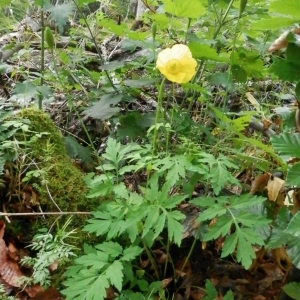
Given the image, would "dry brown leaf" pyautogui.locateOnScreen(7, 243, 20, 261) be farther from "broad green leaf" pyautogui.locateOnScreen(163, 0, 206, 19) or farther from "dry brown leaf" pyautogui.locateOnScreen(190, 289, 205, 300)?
"broad green leaf" pyautogui.locateOnScreen(163, 0, 206, 19)

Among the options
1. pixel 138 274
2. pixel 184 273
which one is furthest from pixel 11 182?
pixel 184 273

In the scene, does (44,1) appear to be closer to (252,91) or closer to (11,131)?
(11,131)

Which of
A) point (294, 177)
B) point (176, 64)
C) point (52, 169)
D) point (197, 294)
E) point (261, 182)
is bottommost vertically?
point (197, 294)

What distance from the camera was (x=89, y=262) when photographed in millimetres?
1069

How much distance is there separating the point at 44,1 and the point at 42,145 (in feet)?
1.91

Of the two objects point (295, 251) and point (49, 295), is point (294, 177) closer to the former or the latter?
point (295, 251)

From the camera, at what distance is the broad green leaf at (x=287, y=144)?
1.02m

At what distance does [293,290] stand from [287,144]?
407 mm

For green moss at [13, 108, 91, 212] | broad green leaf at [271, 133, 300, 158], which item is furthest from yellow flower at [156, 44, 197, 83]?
green moss at [13, 108, 91, 212]

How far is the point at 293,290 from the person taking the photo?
109cm

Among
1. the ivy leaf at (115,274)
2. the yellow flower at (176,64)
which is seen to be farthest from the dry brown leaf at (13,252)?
the yellow flower at (176,64)

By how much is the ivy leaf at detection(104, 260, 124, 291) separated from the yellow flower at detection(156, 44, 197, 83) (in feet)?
1.72

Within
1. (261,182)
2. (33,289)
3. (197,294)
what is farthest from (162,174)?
(33,289)

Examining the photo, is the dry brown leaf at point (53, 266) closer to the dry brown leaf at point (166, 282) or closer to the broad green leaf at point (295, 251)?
the dry brown leaf at point (166, 282)
